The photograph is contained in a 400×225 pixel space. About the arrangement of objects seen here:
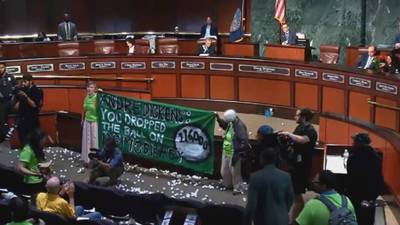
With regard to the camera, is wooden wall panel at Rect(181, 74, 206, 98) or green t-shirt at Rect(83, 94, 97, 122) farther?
wooden wall panel at Rect(181, 74, 206, 98)

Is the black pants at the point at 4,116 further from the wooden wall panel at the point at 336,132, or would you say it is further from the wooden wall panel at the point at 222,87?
the wooden wall panel at the point at 336,132

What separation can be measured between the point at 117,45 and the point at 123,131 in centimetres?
748

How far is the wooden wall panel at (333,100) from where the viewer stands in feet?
46.6

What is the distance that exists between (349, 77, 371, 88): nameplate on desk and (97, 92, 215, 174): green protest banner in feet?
12.8

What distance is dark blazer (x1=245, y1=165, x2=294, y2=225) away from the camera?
6477 mm

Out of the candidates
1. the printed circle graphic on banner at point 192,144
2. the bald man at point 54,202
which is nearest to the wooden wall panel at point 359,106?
the printed circle graphic on banner at point 192,144

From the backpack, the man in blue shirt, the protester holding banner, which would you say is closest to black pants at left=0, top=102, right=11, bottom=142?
the man in blue shirt

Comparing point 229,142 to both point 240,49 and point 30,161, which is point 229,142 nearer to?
point 30,161

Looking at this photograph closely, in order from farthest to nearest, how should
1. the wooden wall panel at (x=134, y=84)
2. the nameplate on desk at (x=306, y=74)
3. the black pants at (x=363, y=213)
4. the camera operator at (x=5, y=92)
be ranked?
the wooden wall panel at (x=134, y=84) < the nameplate on desk at (x=306, y=74) < the camera operator at (x=5, y=92) < the black pants at (x=363, y=213)

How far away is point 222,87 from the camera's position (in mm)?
16125

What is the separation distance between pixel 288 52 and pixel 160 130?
523 centimetres

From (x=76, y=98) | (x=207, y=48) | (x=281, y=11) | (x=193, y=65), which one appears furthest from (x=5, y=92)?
(x=281, y=11)

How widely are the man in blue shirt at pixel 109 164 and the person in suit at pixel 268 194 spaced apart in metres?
4.45

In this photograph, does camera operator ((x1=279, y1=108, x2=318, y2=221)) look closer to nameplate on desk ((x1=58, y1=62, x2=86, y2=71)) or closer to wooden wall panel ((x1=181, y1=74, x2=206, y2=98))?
wooden wall panel ((x1=181, y1=74, x2=206, y2=98))
